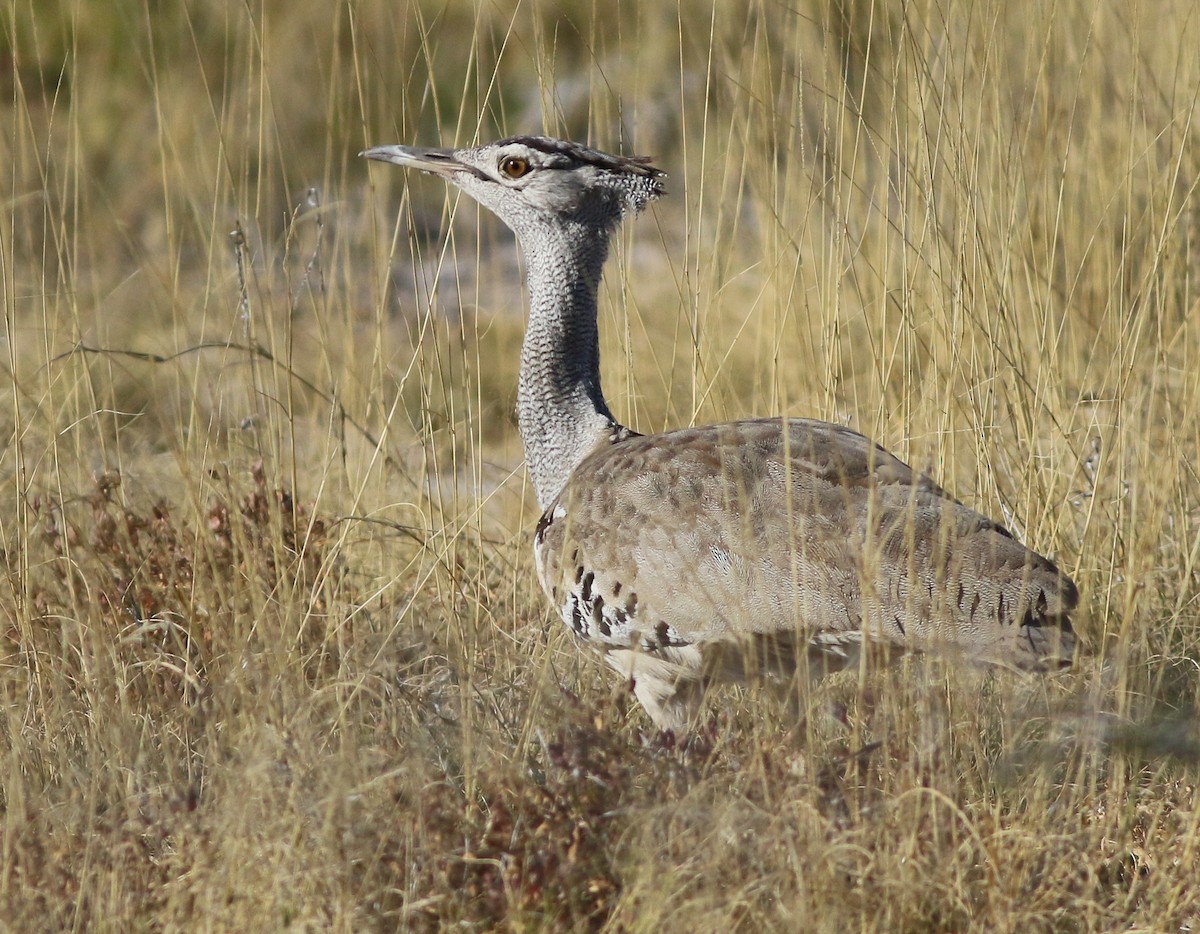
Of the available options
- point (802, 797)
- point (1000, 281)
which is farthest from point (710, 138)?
point (802, 797)

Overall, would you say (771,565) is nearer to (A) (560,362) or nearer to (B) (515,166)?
(A) (560,362)

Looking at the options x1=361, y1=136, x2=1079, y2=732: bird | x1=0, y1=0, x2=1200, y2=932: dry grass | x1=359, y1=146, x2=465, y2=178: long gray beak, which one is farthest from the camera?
x1=359, y1=146, x2=465, y2=178: long gray beak

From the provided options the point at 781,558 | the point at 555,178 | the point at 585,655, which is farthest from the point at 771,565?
the point at 555,178

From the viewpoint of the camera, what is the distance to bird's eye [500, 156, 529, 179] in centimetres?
349

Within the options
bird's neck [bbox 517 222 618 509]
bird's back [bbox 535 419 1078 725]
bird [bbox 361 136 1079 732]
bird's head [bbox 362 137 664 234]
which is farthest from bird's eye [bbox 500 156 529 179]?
bird's back [bbox 535 419 1078 725]

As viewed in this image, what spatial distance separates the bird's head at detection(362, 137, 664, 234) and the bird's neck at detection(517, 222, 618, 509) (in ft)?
0.19

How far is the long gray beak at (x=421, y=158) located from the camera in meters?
3.43

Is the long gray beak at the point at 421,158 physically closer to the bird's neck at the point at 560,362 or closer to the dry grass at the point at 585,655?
the dry grass at the point at 585,655

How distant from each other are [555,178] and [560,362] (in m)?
0.44

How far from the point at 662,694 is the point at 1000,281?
4.92 ft

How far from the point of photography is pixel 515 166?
3.49 metres

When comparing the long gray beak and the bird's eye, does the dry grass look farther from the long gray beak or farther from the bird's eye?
the bird's eye

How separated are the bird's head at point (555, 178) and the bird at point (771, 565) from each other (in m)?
0.25

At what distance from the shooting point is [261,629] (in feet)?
9.61
